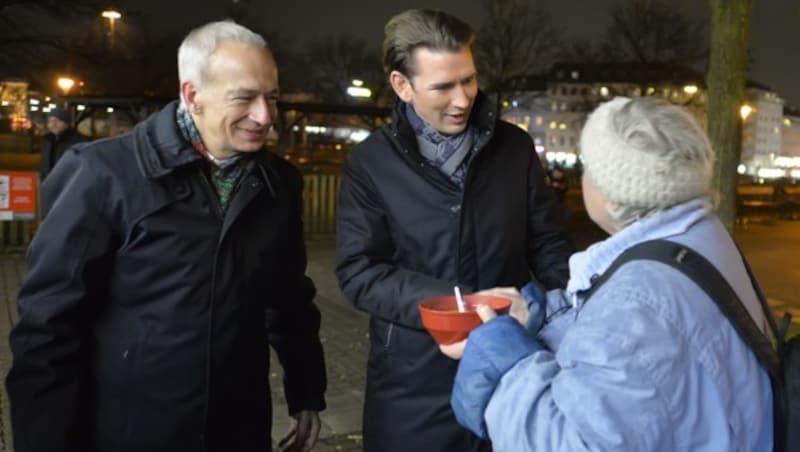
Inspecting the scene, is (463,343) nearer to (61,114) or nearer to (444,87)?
(444,87)

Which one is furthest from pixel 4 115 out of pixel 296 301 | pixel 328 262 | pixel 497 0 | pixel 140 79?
pixel 296 301

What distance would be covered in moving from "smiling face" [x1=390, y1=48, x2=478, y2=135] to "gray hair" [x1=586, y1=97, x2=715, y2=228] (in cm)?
98

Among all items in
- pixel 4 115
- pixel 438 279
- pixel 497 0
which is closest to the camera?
pixel 438 279

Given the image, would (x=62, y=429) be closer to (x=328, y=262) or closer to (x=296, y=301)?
(x=296, y=301)

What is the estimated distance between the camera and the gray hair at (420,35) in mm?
2633

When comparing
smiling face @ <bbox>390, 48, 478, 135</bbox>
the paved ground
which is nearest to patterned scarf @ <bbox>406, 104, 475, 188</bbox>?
smiling face @ <bbox>390, 48, 478, 135</bbox>

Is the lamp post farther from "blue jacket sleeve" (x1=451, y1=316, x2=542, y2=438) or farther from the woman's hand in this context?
"blue jacket sleeve" (x1=451, y1=316, x2=542, y2=438)

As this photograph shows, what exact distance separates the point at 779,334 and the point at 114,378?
70.5 inches

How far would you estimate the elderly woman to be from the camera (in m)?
1.49

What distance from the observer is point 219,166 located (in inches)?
95.0

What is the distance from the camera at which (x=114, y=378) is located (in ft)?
7.43

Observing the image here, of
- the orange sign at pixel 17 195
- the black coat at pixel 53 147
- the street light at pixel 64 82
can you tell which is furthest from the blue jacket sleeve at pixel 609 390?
the street light at pixel 64 82

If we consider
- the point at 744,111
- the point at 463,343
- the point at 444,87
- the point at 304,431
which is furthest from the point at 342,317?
the point at 744,111

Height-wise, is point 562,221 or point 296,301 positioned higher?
point 562,221
